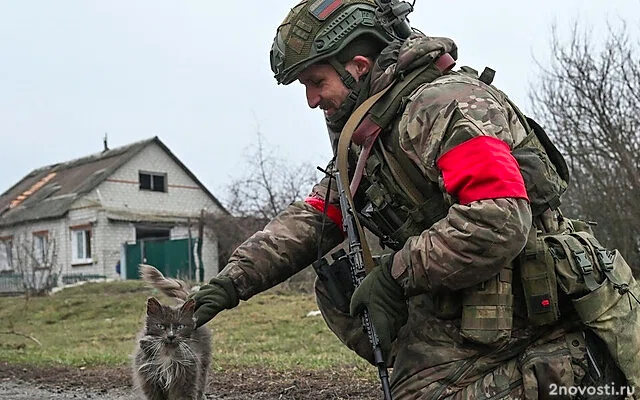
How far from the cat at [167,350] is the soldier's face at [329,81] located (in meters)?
1.43

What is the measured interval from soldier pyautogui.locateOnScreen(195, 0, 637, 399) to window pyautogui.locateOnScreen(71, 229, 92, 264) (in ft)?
128

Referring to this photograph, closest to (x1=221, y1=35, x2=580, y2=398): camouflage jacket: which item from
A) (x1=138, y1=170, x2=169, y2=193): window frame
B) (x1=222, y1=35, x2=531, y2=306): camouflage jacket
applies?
(x1=222, y1=35, x2=531, y2=306): camouflage jacket

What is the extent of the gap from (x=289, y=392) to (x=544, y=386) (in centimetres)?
443

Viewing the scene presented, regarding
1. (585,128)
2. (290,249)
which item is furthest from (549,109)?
(290,249)

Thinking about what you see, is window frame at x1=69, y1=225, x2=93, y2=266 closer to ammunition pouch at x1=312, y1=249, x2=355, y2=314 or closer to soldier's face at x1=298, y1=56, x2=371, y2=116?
ammunition pouch at x1=312, y1=249, x2=355, y2=314

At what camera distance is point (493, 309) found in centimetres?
325

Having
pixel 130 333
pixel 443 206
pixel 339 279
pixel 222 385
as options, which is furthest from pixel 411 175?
pixel 130 333

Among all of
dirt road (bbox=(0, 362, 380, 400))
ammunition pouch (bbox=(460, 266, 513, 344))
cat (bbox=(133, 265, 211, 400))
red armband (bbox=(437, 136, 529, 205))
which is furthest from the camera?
dirt road (bbox=(0, 362, 380, 400))

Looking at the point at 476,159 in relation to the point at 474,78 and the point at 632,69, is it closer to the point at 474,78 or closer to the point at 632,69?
the point at 474,78

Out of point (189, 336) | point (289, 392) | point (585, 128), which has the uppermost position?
point (585, 128)

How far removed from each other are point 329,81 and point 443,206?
34.1 inches

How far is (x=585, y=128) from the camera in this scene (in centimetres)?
2375

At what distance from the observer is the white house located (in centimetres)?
4009

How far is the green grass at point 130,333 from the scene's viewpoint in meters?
11.0
